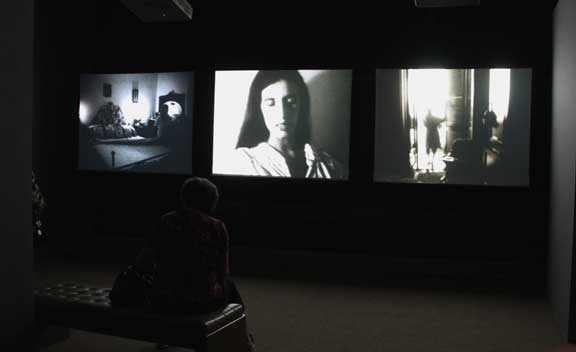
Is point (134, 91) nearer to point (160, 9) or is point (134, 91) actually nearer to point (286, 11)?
point (160, 9)

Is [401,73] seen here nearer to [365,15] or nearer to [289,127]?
[365,15]

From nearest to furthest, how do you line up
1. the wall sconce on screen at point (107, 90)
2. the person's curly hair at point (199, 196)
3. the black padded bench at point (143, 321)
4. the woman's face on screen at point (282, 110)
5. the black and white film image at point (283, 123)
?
the black padded bench at point (143, 321) → the person's curly hair at point (199, 196) → the black and white film image at point (283, 123) → the woman's face on screen at point (282, 110) → the wall sconce on screen at point (107, 90)

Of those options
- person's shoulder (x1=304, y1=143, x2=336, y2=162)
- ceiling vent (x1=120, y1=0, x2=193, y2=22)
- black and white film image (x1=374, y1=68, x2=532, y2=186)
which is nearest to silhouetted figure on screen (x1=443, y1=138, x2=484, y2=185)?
black and white film image (x1=374, y1=68, x2=532, y2=186)

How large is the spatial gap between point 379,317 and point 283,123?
2.89 meters

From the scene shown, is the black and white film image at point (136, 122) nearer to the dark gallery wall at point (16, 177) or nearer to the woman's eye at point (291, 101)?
the woman's eye at point (291, 101)

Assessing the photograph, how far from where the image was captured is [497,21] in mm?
6484

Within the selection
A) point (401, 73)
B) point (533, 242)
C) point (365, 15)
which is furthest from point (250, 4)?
point (533, 242)

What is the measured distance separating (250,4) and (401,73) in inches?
82.0

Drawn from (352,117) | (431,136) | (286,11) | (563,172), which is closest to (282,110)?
(352,117)

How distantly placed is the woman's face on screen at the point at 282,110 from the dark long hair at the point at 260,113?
5cm

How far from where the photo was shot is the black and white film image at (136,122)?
7219 millimetres

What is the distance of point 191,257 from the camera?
316 cm

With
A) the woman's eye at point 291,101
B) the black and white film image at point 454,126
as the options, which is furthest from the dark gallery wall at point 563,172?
the woman's eye at point 291,101

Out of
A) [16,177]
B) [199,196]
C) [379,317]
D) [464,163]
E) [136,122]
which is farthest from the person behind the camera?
[136,122]
